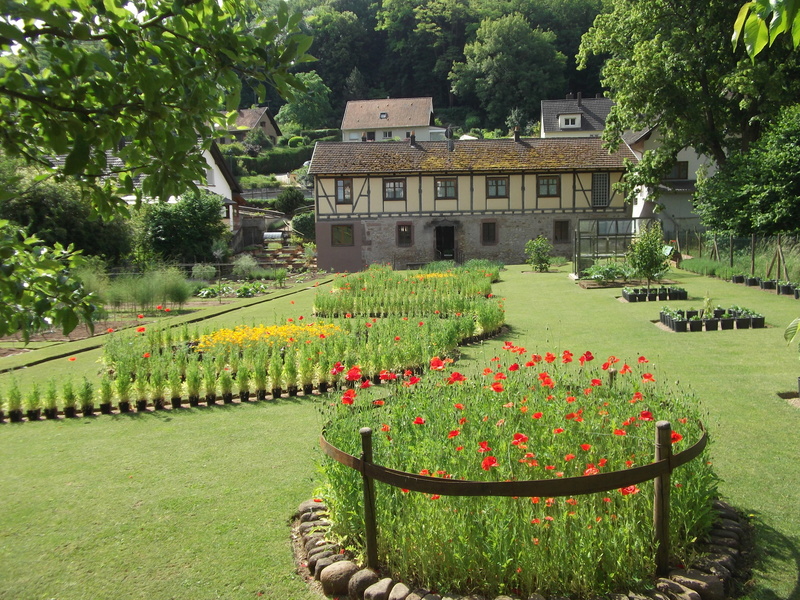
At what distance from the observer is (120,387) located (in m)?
8.53

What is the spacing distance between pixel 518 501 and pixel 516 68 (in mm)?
81097

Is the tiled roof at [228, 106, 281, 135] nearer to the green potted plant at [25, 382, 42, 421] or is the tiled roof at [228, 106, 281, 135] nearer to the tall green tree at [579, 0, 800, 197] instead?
the tall green tree at [579, 0, 800, 197]

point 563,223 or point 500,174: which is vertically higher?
point 500,174

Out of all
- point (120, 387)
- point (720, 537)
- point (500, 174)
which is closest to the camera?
point (720, 537)

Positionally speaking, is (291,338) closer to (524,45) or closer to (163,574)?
(163,574)

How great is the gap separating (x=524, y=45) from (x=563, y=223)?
4869 centimetres

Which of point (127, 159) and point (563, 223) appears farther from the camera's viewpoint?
point (563, 223)

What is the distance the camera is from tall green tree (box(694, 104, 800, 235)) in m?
21.6

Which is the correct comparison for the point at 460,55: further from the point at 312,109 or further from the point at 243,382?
the point at 243,382

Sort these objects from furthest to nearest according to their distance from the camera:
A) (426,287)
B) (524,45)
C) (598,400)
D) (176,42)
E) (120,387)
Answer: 1. (524,45)
2. (426,287)
3. (120,387)
4. (598,400)
5. (176,42)

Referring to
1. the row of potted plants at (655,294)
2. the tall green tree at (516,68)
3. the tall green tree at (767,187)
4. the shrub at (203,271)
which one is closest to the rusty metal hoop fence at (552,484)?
the row of potted plants at (655,294)

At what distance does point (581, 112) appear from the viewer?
60531 mm

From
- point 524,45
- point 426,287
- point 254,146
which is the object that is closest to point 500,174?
point 426,287

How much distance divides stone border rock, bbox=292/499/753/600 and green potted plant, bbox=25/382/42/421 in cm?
514
